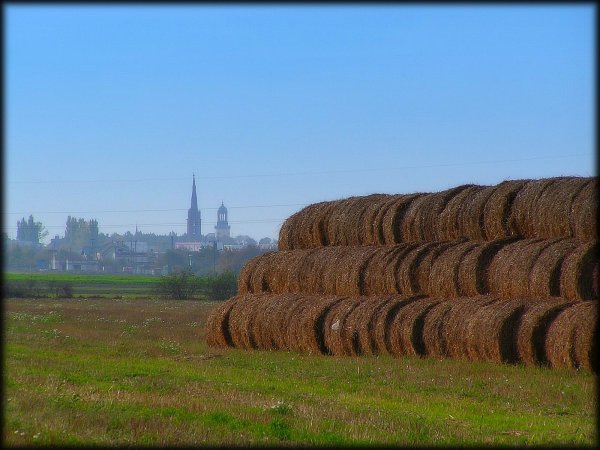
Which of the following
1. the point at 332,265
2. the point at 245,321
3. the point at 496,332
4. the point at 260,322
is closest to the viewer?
the point at 496,332

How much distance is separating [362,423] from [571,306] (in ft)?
22.3

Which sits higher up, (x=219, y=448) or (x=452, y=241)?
(x=452, y=241)

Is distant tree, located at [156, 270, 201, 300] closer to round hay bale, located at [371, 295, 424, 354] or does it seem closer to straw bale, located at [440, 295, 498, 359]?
round hay bale, located at [371, 295, 424, 354]

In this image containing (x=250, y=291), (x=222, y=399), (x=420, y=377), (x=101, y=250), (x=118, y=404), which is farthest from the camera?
(x=101, y=250)

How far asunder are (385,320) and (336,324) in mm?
1296

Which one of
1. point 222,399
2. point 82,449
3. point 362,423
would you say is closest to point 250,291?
point 222,399

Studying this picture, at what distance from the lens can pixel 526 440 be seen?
27.2 feet

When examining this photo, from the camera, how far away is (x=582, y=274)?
14.7 m

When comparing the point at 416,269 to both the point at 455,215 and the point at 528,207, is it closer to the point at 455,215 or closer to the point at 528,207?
the point at 455,215

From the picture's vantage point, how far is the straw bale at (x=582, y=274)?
14.6 metres

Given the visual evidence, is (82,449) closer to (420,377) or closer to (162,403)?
(162,403)

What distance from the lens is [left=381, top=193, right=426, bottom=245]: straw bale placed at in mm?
20031

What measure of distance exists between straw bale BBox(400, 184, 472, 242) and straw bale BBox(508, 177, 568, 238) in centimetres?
203

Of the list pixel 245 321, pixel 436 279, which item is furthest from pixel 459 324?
pixel 245 321
